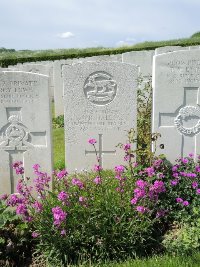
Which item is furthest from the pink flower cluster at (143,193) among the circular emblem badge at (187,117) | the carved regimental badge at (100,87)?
the carved regimental badge at (100,87)

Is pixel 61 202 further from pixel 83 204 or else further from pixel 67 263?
pixel 67 263

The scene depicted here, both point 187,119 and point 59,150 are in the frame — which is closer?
point 187,119

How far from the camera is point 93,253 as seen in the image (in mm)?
3359

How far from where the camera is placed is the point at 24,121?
4.53m

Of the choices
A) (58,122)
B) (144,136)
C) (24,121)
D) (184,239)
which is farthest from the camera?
(58,122)

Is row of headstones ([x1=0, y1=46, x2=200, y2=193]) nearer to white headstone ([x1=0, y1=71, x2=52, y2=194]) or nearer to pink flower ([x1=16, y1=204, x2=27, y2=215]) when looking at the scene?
white headstone ([x1=0, y1=71, x2=52, y2=194])

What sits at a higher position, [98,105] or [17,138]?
[98,105]

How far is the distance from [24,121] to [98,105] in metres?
1.01

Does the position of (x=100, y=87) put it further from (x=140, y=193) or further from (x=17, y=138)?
(x=140, y=193)

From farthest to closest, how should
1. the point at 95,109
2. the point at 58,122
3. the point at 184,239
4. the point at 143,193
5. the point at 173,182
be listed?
the point at 58,122 → the point at 95,109 → the point at 173,182 → the point at 184,239 → the point at 143,193

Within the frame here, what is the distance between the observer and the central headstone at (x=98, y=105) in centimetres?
469

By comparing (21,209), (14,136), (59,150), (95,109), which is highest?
(95,109)

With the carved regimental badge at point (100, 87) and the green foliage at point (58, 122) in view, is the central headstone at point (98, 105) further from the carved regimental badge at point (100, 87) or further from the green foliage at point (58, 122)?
the green foliage at point (58, 122)

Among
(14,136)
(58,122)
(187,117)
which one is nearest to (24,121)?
(14,136)
